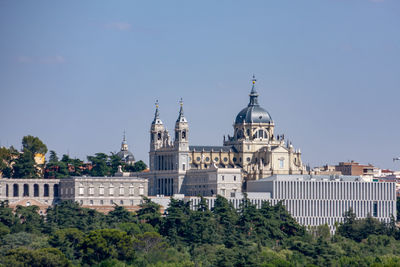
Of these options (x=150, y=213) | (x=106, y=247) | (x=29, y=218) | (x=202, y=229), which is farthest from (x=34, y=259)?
(x=150, y=213)

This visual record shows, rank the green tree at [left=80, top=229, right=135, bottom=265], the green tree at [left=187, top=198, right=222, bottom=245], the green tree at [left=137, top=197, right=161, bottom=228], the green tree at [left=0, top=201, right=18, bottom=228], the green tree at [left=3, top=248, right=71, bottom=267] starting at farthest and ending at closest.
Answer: the green tree at [left=0, top=201, right=18, bottom=228] < the green tree at [left=137, top=197, right=161, bottom=228] < the green tree at [left=187, top=198, right=222, bottom=245] < the green tree at [left=80, top=229, right=135, bottom=265] < the green tree at [left=3, top=248, right=71, bottom=267]

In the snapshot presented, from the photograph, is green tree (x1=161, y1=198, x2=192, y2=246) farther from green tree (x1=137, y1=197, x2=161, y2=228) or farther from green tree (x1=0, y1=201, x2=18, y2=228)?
→ green tree (x1=0, y1=201, x2=18, y2=228)

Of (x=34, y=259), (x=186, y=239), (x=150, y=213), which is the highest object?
(x=150, y=213)

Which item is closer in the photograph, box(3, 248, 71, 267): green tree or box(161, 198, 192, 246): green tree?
box(3, 248, 71, 267): green tree

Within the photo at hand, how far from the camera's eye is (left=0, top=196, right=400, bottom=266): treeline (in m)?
145

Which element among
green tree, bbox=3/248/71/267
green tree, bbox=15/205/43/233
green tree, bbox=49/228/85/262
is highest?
green tree, bbox=15/205/43/233

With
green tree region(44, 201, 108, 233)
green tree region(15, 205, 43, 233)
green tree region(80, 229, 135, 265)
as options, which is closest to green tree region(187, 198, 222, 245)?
green tree region(44, 201, 108, 233)

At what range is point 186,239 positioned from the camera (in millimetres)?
166125

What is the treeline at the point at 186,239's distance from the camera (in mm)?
145375

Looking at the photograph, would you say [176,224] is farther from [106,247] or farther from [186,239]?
[106,247]

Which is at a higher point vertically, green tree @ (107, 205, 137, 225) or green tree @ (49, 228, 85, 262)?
green tree @ (107, 205, 137, 225)

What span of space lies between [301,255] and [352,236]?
33.3 meters

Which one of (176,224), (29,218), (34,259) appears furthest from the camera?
(29,218)

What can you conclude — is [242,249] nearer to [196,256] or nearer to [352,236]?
[196,256]
